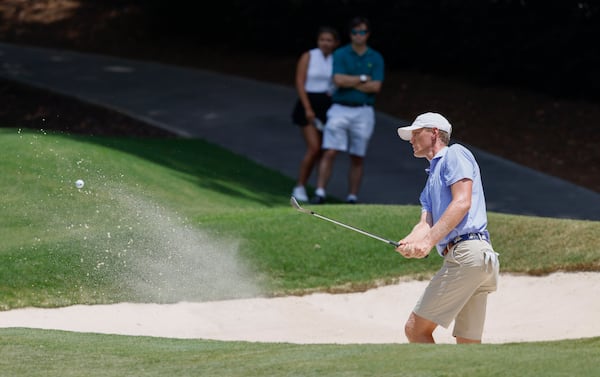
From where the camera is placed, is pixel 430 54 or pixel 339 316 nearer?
pixel 339 316

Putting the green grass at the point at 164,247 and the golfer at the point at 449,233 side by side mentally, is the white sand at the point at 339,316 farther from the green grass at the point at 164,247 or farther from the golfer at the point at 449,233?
the golfer at the point at 449,233

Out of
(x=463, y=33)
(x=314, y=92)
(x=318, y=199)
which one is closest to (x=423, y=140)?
(x=318, y=199)

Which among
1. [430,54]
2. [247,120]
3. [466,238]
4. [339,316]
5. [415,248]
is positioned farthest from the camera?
[430,54]

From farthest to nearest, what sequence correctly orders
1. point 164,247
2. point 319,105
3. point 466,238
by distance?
point 319,105 → point 164,247 → point 466,238

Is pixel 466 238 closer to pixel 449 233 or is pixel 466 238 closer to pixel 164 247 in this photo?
pixel 449 233

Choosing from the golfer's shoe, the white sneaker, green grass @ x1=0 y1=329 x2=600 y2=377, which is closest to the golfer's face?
green grass @ x1=0 y1=329 x2=600 y2=377

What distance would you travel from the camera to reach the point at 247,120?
1908 cm

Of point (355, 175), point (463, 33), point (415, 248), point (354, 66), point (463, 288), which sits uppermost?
point (415, 248)

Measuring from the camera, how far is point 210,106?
20.0 meters

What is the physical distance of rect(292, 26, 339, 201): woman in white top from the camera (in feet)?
46.3

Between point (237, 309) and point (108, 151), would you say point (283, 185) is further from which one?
point (237, 309)

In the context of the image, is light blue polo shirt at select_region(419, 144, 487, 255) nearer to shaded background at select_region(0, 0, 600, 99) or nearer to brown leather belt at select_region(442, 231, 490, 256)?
brown leather belt at select_region(442, 231, 490, 256)

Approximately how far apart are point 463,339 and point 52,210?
5639mm

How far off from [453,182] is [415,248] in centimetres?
42
